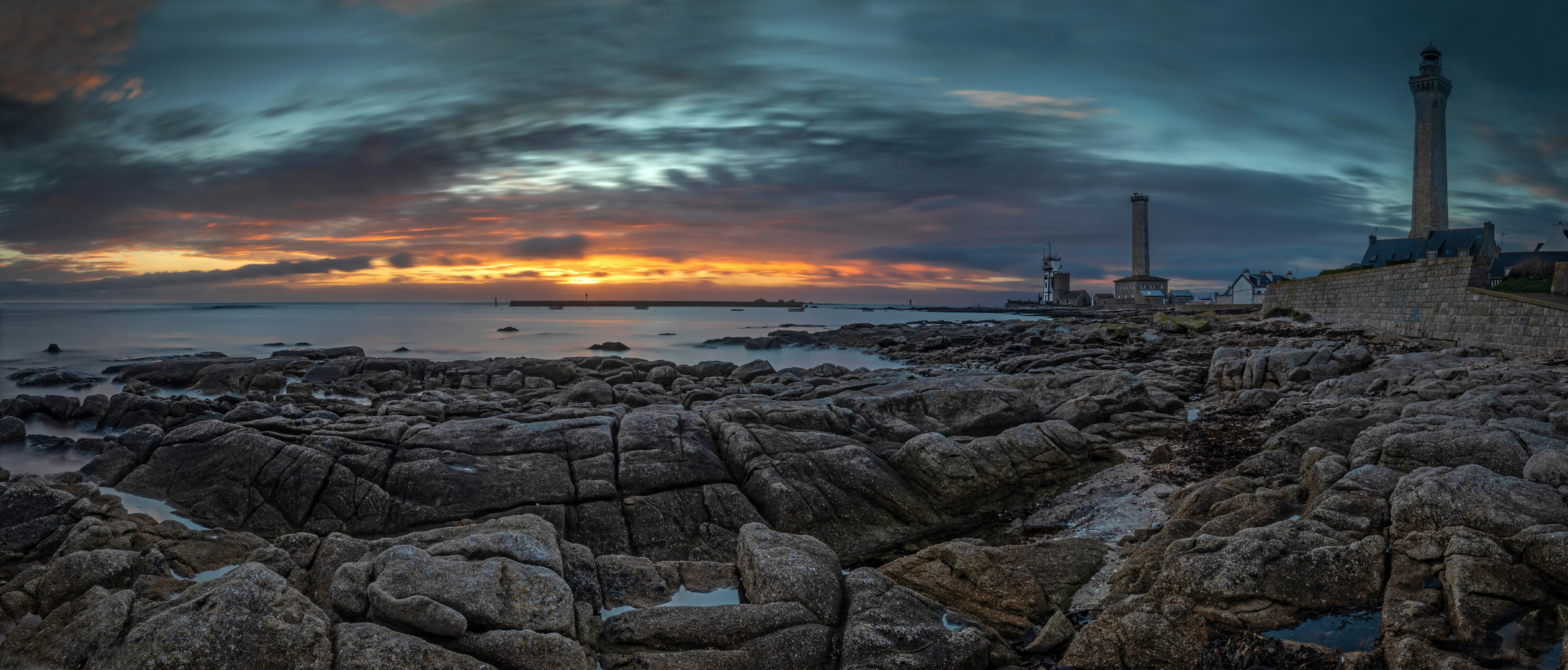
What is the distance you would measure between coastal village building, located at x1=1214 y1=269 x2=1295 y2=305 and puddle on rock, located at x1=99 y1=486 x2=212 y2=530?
342 feet

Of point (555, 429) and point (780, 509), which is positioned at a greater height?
point (555, 429)

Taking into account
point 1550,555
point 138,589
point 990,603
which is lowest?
point 990,603

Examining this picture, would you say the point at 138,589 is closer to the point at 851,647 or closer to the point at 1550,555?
the point at 851,647

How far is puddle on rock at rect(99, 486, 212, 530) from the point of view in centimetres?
1051

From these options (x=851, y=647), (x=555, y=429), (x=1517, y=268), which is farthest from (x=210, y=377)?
(x=1517, y=268)

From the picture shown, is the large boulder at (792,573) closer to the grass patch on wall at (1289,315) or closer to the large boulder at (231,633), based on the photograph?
the large boulder at (231,633)

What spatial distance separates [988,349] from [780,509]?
117ft

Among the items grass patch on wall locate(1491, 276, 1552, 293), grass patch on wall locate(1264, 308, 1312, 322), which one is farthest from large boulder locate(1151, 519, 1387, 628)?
grass patch on wall locate(1264, 308, 1312, 322)

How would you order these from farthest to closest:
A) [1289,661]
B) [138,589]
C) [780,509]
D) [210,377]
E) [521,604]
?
[210,377] → [780,509] → [138,589] → [521,604] → [1289,661]

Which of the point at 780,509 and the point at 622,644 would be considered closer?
the point at 622,644

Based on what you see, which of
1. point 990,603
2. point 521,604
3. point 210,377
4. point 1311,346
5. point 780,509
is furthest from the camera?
point 210,377

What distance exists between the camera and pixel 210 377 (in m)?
29.9

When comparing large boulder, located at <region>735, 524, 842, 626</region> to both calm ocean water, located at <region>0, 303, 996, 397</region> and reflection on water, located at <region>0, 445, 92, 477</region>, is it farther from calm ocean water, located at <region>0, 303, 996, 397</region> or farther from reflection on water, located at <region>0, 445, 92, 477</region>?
calm ocean water, located at <region>0, 303, 996, 397</region>

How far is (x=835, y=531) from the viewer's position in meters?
11.0
